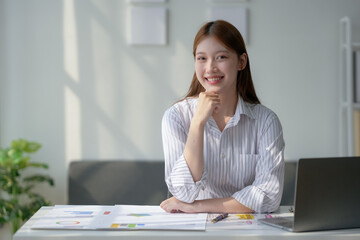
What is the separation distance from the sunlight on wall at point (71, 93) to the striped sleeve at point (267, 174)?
6.40 feet

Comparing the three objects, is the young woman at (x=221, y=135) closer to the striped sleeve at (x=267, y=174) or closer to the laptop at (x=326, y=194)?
the striped sleeve at (x=267, y=174)

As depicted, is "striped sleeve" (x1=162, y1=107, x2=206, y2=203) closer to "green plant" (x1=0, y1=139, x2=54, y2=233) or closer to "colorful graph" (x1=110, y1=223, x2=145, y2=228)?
"colorful graph" (x1=110, y1=223, x2=145, y2=228)

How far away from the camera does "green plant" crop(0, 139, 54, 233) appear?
3393 millimetres

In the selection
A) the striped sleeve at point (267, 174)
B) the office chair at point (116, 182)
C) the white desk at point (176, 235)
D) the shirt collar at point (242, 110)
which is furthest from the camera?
the office chair at point (116, 182)

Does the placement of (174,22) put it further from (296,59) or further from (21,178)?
(21,178)

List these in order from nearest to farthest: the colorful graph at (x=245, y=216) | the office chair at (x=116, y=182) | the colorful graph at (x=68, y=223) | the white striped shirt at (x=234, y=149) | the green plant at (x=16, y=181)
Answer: the colorful graph at (x=68, y=223) < the colorful graph at (x=245, y=216) < the white striped shirt at (x=234, y=149) < the green plant at (x=16, y=181) < the office chair at (x=116, y=182)

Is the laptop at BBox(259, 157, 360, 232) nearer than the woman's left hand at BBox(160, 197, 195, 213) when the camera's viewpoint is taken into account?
Yes

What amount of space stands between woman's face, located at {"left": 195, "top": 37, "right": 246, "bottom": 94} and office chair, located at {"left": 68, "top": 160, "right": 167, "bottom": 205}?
5.65 feet

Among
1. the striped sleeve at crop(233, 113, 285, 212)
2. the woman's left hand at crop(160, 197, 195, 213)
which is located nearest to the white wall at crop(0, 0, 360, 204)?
the striped sleeve at crop(233, 113, 285, 212)

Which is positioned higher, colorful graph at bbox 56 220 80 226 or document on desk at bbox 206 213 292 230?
colorful graph at bbox 56 220 80 226

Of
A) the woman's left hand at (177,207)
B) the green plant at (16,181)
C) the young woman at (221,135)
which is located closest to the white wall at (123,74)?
the green plant at (16,181)

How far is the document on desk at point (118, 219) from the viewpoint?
4.75 ft

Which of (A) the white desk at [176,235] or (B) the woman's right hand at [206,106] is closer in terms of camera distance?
(A) the white desk at [176,235]

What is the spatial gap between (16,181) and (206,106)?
6.56 feet
